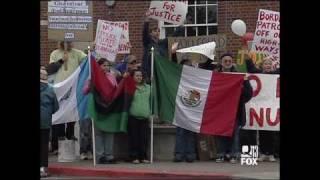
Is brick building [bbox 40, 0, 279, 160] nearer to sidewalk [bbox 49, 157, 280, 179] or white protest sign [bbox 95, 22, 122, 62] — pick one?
white protest sign [bbox 95, 22, 122, 62]

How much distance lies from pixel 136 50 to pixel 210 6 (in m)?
2.32

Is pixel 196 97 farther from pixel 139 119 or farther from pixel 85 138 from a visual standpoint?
pixel 85 138

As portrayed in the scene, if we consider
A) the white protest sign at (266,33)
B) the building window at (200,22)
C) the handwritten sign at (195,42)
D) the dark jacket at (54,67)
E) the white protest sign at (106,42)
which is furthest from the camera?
the building window at (200,22)

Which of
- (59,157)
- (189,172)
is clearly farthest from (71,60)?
(189,172)

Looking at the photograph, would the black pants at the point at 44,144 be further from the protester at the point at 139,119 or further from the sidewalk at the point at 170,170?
the protester at the point at 139,119

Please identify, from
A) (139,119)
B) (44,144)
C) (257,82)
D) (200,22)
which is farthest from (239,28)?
(44,144)

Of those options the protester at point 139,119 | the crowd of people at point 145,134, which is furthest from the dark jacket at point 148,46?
the protester at point 139,119

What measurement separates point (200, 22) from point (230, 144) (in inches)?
242

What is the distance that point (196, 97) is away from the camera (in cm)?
1033

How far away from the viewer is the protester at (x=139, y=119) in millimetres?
10109
